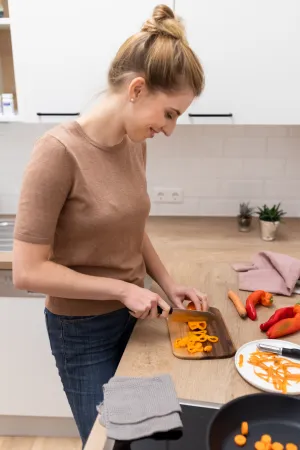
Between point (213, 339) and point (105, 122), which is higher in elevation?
point (105, 122)

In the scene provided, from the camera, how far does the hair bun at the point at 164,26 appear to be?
1.04 meters

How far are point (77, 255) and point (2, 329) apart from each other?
0.91 metres

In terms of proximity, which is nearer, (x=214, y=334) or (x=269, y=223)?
(x=214, y=334)

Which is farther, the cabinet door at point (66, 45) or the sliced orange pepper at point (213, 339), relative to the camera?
the cabinet door at point (66, 45)

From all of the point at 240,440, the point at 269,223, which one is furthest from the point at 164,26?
the point at 269,223

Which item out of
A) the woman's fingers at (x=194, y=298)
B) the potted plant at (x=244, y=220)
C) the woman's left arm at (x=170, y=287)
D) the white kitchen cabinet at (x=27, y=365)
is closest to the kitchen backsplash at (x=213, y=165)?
the potted plant at (x=244, y=220)

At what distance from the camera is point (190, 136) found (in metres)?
2.09

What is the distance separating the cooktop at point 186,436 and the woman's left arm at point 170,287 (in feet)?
1.26

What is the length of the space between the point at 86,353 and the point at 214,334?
1.10 ft

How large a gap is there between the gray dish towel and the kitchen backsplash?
4.35 ft

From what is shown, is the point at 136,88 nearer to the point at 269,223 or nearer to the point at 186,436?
the point at 186,436

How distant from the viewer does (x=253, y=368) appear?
3.40 feet

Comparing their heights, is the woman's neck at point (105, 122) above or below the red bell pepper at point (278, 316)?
above

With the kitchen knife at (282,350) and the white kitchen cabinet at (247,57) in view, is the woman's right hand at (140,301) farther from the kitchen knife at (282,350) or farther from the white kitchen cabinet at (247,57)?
the white kitchen cabinet at (247,57)
